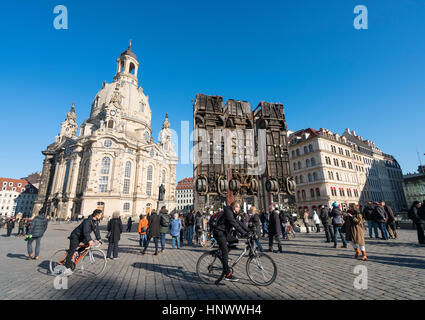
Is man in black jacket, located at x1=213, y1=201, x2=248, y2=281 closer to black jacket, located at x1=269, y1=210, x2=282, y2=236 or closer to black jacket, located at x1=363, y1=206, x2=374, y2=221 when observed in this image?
black jacket, located at x1=269, y1=210, x2=282, y2=236

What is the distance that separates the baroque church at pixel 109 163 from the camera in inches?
1692

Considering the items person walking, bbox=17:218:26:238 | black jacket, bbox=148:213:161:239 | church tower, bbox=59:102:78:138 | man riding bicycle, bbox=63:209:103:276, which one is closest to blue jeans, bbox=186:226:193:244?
black jacket, bbox=148:213:161:239

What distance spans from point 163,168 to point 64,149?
2608 cm

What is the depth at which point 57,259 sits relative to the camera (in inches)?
221

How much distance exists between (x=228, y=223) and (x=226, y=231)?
0.22 m

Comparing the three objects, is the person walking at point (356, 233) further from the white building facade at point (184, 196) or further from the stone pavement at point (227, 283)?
the white building facade at point (184, 196)

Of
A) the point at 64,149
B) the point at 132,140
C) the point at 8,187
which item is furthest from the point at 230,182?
the point at 8,187

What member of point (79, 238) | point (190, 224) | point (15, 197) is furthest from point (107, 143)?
point (15, 197)

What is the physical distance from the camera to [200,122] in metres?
21.5

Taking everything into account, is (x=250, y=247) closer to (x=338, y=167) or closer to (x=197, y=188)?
(x=197, y=188)

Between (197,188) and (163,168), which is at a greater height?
(163,168)

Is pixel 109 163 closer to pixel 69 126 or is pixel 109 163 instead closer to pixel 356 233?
pixel 69 126

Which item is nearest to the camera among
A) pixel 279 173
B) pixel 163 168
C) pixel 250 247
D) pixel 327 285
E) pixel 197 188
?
pixel 327 285

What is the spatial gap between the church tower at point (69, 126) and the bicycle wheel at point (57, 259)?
6802cm
